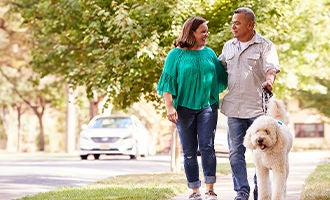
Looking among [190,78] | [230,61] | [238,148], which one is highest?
[230,61]

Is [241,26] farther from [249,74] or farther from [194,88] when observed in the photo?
[194,88]

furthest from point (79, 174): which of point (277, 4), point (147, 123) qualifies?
point (147, 123)

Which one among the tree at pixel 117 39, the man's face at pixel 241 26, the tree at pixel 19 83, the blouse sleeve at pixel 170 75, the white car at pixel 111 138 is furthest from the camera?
the tree at pixel 19 83

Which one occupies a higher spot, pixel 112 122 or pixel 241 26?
pixel 241 26

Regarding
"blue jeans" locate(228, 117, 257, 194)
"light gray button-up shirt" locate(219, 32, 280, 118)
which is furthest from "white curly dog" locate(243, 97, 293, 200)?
"blue jeans" locate(228, 117, 257, 194)

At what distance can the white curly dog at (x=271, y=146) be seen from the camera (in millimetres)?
9547

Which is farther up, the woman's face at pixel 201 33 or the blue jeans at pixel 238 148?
the woman's face at pixel 201 33

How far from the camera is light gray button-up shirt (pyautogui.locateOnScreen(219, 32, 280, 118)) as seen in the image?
10695mm

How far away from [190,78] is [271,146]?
163 centimetres

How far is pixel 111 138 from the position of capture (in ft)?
106

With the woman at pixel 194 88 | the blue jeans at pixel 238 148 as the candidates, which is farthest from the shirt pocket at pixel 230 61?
the blue jeans at pixel 238 148

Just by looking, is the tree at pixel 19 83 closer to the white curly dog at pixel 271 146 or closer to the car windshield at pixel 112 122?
the car windshield at pixel 112 122

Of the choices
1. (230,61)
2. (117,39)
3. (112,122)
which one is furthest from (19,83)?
(230,61)

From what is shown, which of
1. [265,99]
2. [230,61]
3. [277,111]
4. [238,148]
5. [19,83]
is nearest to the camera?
[277,111]
